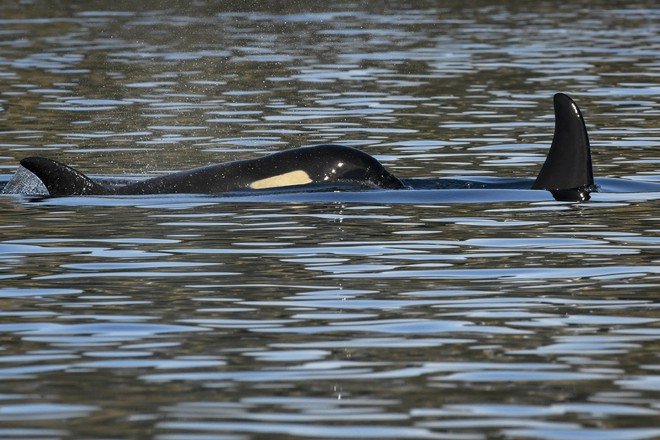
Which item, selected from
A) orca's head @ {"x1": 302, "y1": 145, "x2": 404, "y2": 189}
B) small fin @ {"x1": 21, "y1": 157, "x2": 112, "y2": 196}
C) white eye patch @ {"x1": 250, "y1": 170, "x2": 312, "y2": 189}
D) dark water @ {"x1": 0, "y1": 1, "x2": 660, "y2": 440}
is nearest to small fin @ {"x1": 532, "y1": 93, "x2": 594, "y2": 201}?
dark water @ {"x1": 0, "y1": 1, "x2": 660, "y2": 440}

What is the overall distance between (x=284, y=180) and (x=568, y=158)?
262 cm

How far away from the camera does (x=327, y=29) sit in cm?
4141

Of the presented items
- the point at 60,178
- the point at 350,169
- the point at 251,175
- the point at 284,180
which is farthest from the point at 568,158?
the point at 60,178

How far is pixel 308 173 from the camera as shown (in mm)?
15031

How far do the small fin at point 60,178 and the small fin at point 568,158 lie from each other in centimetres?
408

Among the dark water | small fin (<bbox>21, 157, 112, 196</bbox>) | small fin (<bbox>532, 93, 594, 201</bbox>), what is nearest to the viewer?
the dark water

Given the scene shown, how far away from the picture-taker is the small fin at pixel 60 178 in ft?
48.0

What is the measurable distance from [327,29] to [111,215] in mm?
28436

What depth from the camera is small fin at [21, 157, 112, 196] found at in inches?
576

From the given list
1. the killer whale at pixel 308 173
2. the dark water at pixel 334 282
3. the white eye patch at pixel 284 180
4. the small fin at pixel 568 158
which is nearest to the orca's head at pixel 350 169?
the killer whale at pixel 308 173

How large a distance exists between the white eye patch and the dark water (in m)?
0.57

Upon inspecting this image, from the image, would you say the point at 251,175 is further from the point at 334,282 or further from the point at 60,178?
the point at 334,282

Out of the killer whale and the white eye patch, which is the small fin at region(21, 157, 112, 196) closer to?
the killer whale

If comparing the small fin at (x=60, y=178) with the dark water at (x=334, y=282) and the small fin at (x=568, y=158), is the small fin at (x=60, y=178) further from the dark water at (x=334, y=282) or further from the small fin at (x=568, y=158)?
the small fin at (x=568, y=158)
